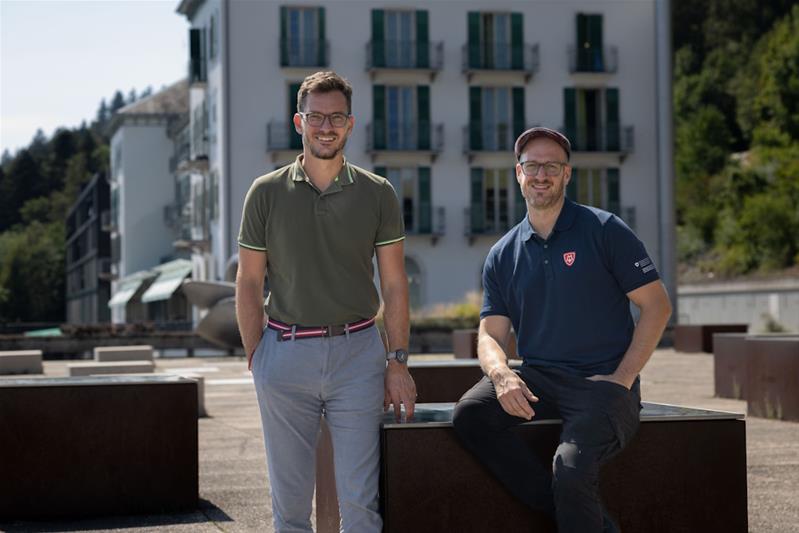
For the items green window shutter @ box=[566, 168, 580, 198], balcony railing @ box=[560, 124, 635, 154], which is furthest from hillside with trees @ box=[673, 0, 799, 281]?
green window shutter @ box=[566, 168, 580, 198]

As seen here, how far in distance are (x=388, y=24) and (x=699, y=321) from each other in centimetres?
1685

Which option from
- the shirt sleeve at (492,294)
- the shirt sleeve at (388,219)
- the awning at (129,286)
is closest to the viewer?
the shirt sleeve at (388,219)

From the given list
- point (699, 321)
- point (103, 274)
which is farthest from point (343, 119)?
point (103, 274)

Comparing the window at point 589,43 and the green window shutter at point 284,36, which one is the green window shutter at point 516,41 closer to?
the window at point 589,43

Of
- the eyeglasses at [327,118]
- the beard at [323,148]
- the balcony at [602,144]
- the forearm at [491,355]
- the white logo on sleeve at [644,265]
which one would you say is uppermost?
the balcony at [602,144]

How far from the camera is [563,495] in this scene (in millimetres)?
4117

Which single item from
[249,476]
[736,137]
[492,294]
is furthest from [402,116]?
[736,137]

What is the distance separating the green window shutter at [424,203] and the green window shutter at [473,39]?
3668 millimetres

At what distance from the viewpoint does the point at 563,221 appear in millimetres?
4395

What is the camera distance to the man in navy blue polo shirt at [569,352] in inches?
166

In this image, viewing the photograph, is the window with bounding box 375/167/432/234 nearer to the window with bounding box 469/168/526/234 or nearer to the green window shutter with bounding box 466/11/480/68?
the window with bounding box 469/168/526/234

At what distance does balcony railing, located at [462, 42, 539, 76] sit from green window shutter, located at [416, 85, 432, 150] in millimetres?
1452

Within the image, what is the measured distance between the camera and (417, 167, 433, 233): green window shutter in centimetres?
4066

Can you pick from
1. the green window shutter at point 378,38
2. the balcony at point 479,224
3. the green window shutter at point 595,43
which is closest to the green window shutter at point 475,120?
the balcony at point 479,224
